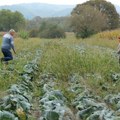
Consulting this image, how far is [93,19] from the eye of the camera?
141 ft

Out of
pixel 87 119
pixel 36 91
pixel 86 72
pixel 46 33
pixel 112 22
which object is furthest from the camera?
pixel 112 22

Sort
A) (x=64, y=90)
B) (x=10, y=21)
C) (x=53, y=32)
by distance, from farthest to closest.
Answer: (x=10, y=21) < (x=53, y=32) < (x=64, y=90)

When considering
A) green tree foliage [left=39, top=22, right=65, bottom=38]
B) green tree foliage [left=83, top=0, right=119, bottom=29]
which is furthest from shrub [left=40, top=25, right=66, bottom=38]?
green tree foliage [left=83, top=0, right=119, bottom=29]

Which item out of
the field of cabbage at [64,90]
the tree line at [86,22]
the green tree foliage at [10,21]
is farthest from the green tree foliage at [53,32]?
the field of cabbage at [64,90]

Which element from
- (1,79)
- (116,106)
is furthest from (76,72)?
(116,106)

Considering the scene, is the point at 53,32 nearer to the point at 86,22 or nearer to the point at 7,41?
the point at 86,22

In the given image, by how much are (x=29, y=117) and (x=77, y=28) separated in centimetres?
3781

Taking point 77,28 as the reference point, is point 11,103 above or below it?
above

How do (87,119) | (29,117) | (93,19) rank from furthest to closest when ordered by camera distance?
1. (93,19)
2. (29,117)
3. (87,119)

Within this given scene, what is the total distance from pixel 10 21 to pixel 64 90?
77662 millimetres

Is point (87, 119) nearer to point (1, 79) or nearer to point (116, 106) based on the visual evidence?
point (116, 106)

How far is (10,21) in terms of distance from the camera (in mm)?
84750

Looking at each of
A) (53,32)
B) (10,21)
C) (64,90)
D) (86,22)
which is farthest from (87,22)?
(10,21)

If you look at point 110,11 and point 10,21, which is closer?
point 110,11
